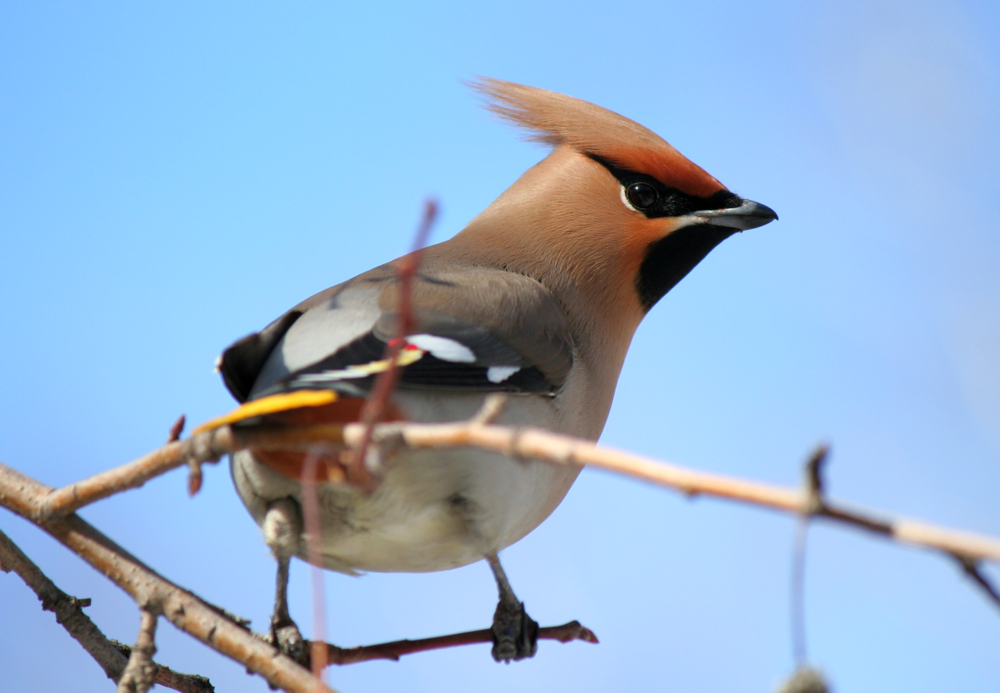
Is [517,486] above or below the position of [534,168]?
below

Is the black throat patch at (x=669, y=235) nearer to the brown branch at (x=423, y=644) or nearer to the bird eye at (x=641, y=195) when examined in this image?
the bird eye at (x=641, y=195)

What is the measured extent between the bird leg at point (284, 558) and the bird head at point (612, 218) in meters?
1.04

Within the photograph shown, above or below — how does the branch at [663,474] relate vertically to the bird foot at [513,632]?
below

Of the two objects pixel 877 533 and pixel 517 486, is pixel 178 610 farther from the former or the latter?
pixel 877 533

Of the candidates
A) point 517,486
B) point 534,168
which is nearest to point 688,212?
point 534,168

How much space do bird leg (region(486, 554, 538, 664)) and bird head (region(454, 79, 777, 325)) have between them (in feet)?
2.91

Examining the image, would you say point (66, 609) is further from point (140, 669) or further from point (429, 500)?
point (429, 500)

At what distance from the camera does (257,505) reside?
230cm

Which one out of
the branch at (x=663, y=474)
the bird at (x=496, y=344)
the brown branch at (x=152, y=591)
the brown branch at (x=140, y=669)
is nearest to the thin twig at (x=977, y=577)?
the branch at (x=663, y=474)

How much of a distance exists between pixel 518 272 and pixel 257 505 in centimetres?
106

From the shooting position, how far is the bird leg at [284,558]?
7.43 feet

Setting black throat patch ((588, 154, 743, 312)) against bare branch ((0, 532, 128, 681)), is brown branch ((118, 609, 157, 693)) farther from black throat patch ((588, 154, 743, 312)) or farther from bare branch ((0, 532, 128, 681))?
black throat patch ((588, 154, 743, 312))

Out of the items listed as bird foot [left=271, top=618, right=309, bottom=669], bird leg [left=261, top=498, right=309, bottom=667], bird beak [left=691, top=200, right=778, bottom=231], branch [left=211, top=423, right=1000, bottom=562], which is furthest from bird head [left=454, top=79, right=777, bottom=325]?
branch [left=211, top=423, right=1000, bottom=562]

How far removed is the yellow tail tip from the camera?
150cm
